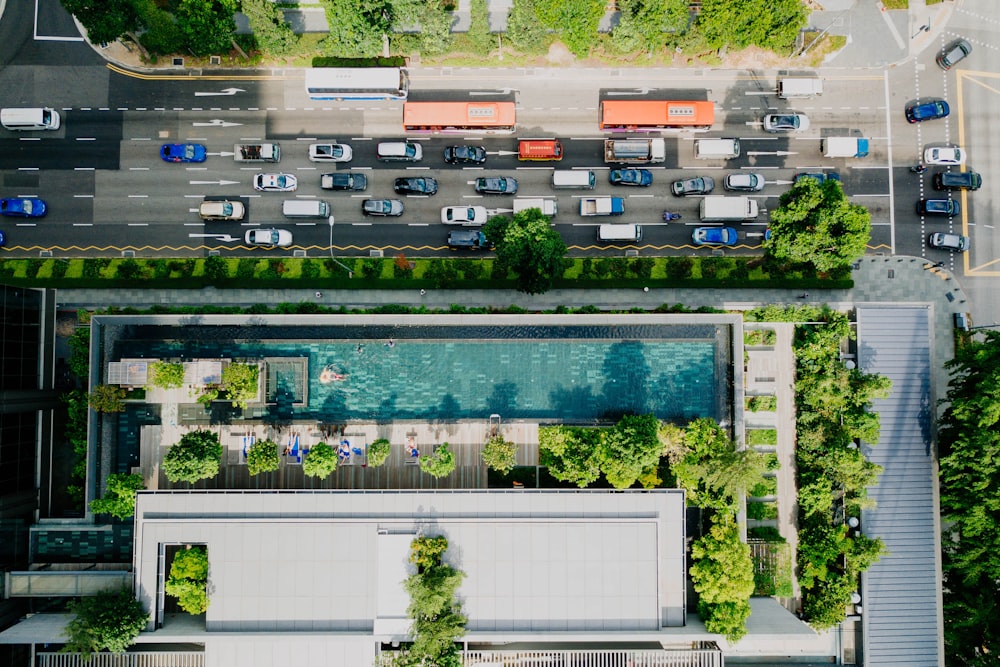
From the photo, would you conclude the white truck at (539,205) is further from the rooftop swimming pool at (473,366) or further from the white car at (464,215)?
the rooftop swimming pool at (473,366)

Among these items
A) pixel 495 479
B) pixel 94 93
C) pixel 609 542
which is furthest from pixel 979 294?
pixel 94 93

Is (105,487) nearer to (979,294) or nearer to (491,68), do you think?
(491,68)

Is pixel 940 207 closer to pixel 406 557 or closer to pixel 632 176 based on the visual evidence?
pixel 632 176

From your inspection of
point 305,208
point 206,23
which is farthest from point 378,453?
point 206,23

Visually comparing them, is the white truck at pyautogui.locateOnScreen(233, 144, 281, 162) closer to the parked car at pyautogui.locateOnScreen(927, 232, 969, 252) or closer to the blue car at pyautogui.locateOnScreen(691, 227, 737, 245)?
the blue car at pyautogui.locateOnScreen(691, 227, 737, 245)

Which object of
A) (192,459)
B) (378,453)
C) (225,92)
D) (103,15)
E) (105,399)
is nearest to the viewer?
(192,459)

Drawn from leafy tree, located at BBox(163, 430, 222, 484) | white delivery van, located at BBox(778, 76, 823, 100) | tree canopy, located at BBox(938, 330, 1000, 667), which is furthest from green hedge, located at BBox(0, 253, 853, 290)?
white delivery van, located at BBox(778, 76, 823, 100)
